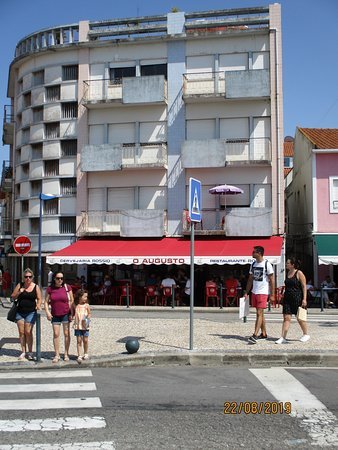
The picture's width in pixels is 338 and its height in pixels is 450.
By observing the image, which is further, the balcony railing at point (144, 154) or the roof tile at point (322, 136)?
the balcony railing at point (144, 154)

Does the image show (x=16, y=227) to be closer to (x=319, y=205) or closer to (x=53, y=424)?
(x=319, y=205)

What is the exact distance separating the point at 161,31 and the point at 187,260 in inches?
496

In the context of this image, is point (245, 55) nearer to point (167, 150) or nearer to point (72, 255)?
point (167, 150)

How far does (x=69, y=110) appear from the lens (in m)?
28.2

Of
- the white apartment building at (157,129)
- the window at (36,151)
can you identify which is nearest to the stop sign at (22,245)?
the white apartment building at (157,129)

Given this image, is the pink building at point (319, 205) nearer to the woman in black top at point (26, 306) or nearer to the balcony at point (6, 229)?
the woman in black top at point (26, 306)

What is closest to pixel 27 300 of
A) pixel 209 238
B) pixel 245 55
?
pixel 209 238

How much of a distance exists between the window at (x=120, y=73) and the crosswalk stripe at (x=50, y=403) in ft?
74.2

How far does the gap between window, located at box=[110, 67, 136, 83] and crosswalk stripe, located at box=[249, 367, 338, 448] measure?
21.4 m

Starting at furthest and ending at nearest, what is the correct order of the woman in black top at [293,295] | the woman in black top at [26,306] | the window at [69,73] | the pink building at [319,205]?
the window at [69,73] < the pink building at [319,205] < the woman in black top at [293,295] < the woman in black top at [26,306]

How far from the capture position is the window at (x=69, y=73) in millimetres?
28250

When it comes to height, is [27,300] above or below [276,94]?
below

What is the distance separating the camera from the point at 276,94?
84.4 ft

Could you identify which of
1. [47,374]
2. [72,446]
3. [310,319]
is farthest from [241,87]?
[72,446]
